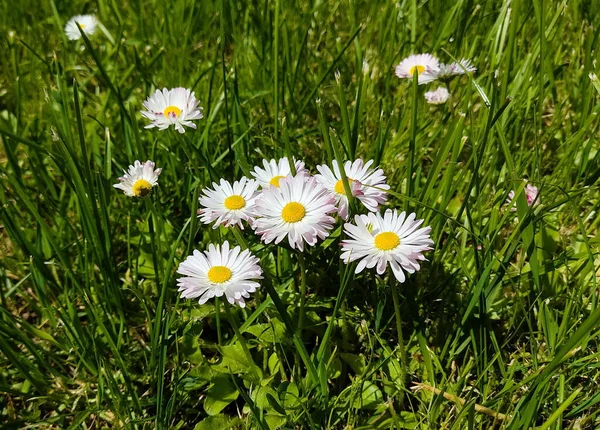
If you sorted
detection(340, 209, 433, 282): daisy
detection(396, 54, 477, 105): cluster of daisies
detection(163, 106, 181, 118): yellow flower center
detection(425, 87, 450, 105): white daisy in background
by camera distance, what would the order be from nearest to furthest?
detection(340, 209, 433, 282): daisy < detection(163, 106, 181, 118): yellow flower center < detection(396, 54, 477, 105): cluster of daisies < detection(425, 87, 450, 105): white daisy in background

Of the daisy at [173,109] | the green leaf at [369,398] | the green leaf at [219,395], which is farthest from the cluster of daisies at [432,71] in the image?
the green leaf at [219,395]

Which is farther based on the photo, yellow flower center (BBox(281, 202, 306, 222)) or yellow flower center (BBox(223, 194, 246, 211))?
yellow flower center (BBox(223, 194, 246, 211))

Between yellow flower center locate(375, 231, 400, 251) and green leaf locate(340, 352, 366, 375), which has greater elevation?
yellow flower center locate(375, 231, 400, 251)

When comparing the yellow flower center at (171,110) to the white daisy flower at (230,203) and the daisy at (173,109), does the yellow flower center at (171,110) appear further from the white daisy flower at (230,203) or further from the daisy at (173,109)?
the white daisy flower at (230,203)

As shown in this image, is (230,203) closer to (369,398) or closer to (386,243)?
(386,243)

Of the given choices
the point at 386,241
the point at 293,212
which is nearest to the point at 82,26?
Result: the point at 293,212

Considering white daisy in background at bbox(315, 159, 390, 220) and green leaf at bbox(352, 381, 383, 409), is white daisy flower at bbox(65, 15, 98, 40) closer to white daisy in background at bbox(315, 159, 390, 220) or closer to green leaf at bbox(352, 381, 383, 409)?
white daisy in background at bbox(315, 159, 390, 220)

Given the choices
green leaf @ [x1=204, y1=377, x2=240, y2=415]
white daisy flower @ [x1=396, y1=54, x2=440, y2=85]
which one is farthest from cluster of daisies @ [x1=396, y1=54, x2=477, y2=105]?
green leaf @ [x1=204, y1=377, x2=240, y2=415]
